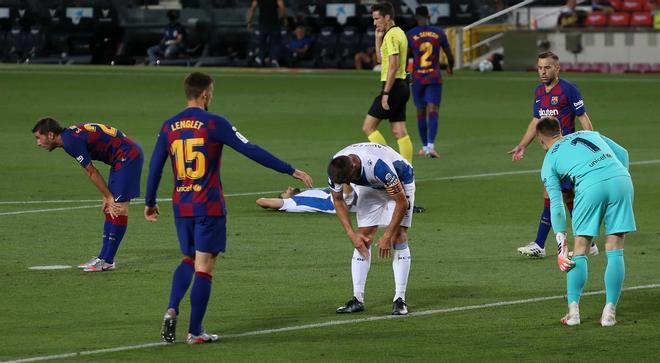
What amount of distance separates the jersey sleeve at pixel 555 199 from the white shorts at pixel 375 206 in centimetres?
126

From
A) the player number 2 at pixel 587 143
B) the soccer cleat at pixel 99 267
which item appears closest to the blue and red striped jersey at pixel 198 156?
the player number 2 at pixel 587 143

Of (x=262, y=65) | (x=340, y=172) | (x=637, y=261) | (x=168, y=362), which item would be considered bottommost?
(x=262, y=65)

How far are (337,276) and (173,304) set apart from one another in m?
3.35

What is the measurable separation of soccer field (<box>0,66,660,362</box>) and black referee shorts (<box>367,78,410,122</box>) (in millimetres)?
1177

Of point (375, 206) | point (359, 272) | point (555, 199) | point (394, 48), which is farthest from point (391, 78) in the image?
point (555, 199)

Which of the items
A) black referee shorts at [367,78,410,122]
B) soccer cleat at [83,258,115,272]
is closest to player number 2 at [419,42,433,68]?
black referee shorts at [367,78,410,122]

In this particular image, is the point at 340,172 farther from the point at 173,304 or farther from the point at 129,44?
the point at 129,44

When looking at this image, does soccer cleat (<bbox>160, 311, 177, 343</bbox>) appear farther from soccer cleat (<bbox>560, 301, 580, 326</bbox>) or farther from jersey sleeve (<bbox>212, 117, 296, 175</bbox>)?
soccer cleat (<bbox>560, 301, 580, 326</bbox>)

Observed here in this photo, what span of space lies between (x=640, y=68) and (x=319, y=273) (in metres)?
28.3

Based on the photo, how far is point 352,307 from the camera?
464 inches

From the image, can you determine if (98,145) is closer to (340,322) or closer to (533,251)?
(340,322)

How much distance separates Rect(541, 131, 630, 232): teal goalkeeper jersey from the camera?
35.5ft

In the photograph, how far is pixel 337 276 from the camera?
13586 millimetres

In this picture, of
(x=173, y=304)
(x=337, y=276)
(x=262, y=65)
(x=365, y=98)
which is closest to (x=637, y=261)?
(x=337, y=276)
